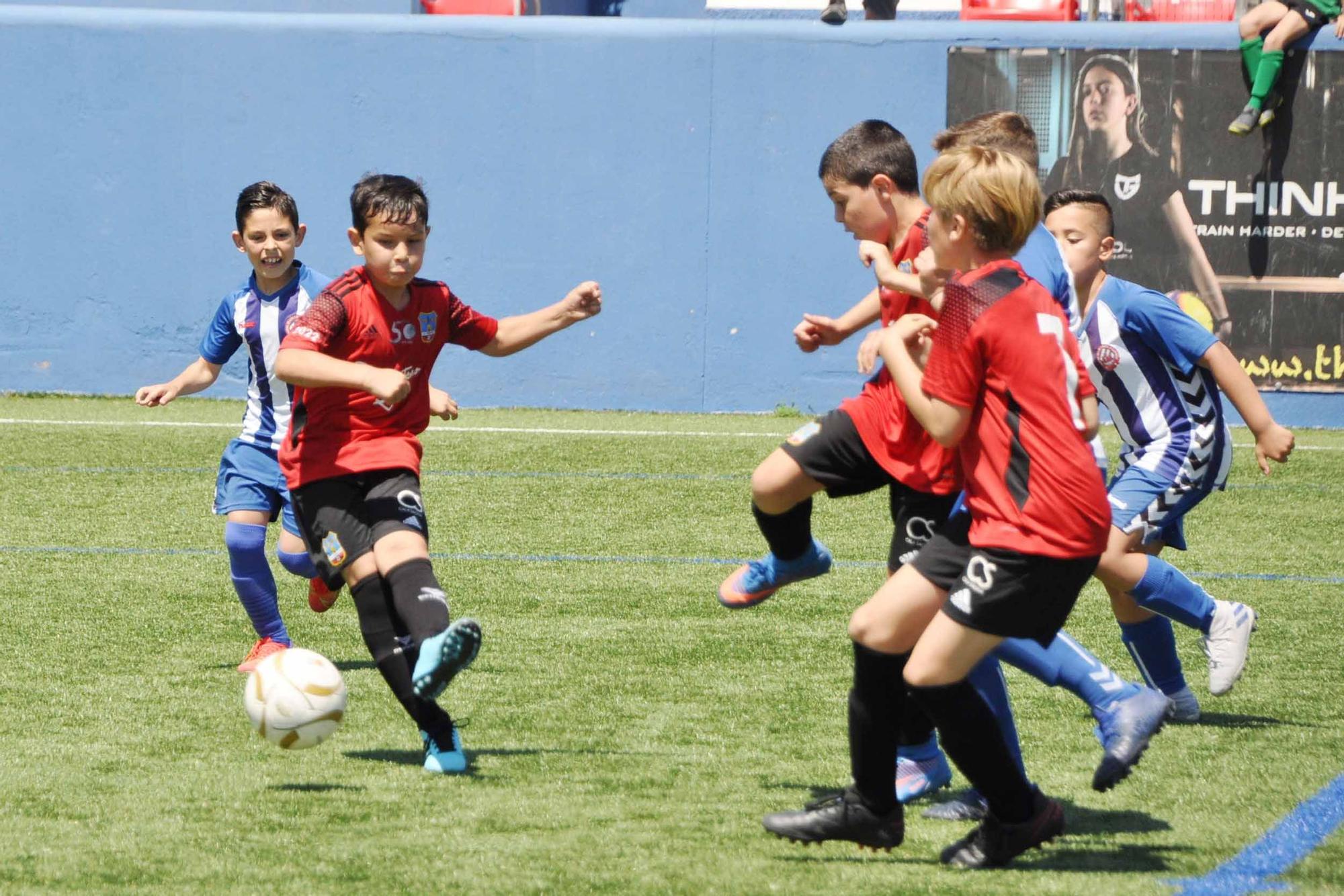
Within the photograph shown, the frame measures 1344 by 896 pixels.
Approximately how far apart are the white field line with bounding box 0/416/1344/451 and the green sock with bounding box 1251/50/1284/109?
102 inches

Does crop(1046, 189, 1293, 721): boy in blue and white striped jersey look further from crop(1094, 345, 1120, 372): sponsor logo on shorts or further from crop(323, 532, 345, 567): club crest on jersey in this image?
crop(323, 532, 345, 567): club crest on jersey

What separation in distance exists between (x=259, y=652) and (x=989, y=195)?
3145mm

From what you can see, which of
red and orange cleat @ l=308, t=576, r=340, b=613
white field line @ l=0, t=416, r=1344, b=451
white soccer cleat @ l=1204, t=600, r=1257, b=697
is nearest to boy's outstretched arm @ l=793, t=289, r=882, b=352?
white soccer cleat @ l=1204, t=600, r=1257, b=697

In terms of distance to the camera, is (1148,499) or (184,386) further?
(184,386)

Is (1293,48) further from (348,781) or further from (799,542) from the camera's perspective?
(348,781)

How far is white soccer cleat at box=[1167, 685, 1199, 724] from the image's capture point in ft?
15.4

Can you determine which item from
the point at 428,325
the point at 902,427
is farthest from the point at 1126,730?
the point at 428,325

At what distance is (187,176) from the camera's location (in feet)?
45.6

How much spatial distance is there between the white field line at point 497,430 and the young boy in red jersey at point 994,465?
8488 mm

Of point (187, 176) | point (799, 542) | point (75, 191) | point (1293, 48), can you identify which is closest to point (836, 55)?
point (1293, 48)

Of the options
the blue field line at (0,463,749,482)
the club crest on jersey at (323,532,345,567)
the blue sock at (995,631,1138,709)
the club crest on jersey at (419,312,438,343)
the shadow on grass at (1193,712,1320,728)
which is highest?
the club crest on jersey at (419,312,438,343)

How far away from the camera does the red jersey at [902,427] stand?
12.3 ft

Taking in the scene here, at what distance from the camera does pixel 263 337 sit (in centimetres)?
574

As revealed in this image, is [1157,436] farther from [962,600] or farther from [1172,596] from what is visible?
[962,600]
